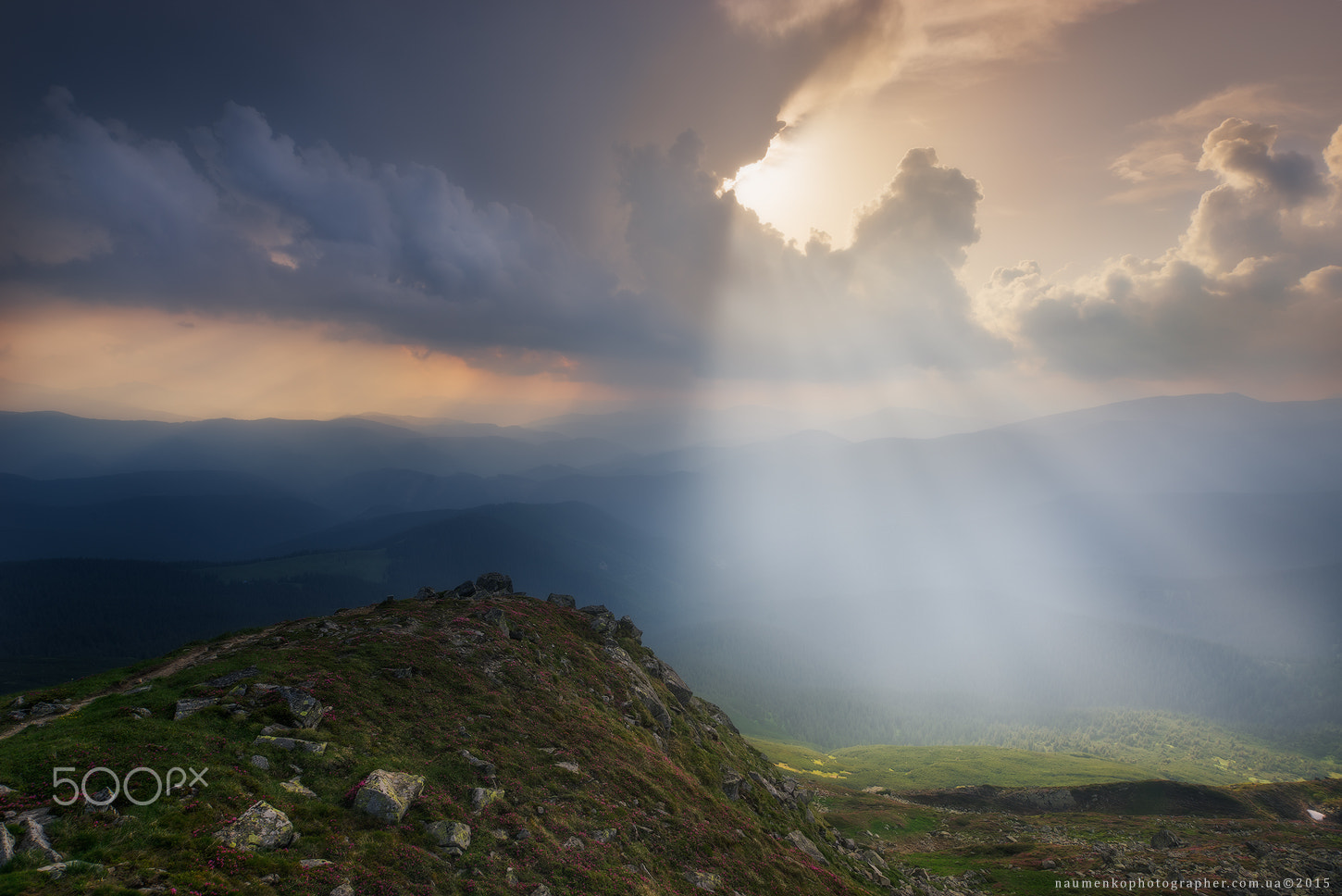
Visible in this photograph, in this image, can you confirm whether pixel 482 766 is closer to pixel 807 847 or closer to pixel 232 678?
pixel 232 678

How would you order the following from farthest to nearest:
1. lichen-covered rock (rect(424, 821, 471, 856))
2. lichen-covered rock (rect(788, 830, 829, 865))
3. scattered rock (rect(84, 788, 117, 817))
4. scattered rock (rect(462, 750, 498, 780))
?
lichen-covered rock (rect(788, 830, 829, 865)) < scattered rock (rect(462, 750, 498, 780)) < lichen-covered rock (rect(424, 821, 471, 856)) < scattered rock (rect(84, 788, 117, 817))

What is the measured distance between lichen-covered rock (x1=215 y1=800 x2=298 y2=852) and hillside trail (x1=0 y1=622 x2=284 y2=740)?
1945cm

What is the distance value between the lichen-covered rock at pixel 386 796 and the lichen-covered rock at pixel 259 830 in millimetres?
3541

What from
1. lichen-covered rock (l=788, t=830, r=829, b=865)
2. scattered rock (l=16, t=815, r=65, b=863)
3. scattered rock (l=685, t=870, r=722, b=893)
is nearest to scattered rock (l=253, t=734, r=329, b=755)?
scattered rock (l=16, t=815, r=65, b=863)

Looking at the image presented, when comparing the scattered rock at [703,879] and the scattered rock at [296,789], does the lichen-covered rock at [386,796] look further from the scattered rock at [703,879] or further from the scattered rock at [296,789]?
the scattered rock at [703,879]

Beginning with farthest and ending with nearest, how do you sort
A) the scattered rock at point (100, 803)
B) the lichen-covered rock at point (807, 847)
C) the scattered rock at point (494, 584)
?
1. the scattered rock at point (494, 584)
2. the lichen-covered rock at point (807, 847)
3. the scattered rock at point (100, 803)

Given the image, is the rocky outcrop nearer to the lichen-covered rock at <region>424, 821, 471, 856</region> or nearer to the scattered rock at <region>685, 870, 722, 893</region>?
the scattered rock at <region>685, 870, 722, 893</region>

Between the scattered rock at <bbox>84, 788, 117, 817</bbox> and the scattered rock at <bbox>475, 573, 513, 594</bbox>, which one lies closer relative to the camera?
the scattered rock at <bbox>84, 788, 117, 817</bbox>

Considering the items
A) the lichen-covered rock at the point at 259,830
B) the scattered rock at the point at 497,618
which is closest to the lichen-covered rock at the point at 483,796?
the lichen-covered rock at the point at 259,830

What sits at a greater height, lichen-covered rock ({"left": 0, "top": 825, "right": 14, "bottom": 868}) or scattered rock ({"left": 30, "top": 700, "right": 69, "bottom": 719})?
lichen-covered rock ({"left": 0, "top": 825, "right": 14, "bottom": 868})

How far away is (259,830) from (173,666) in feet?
111

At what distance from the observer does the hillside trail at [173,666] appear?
96.5 feet

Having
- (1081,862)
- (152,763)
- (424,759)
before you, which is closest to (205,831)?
(152,763)

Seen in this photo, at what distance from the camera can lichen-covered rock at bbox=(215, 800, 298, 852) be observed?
1908 cm
